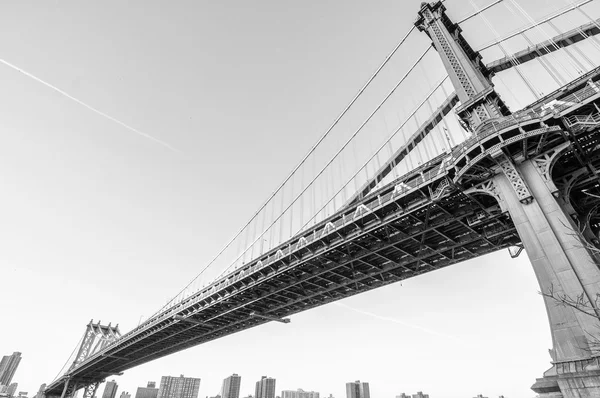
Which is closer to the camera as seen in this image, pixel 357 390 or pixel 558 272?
pixel 558 272

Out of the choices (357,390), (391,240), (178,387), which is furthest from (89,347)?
(357,390)

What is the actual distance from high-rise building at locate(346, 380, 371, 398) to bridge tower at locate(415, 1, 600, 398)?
20619cm

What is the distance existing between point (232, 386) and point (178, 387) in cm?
3992

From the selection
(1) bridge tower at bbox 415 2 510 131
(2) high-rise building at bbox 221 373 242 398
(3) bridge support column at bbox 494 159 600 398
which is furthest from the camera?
(2) high-rise building at bbox 221 373 242 398

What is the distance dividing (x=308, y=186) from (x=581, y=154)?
29100mm

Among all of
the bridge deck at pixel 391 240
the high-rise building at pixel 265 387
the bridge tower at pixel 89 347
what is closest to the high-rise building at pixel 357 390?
Answer: the high-rise building at pixel 265 387

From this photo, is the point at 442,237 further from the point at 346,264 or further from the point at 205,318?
the point at 205,318

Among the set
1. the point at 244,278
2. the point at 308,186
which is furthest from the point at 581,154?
the point at 308,186

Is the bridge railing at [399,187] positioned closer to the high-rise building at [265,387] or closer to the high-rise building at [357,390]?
the high-rise building at [265,387]

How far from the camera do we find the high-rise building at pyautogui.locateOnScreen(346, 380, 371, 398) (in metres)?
180

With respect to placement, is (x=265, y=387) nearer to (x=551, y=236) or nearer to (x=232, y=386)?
(x=232, y=386)

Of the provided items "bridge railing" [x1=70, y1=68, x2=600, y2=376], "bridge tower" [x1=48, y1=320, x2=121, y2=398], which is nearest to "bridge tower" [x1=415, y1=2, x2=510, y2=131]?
"bridge railing" [x1=70, y1=68, x2=600, y2=376]

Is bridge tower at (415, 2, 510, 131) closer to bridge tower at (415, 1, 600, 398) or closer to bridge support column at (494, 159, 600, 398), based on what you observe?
bridge tower at (415, 1, 600, 398)

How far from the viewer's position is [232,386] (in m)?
185
